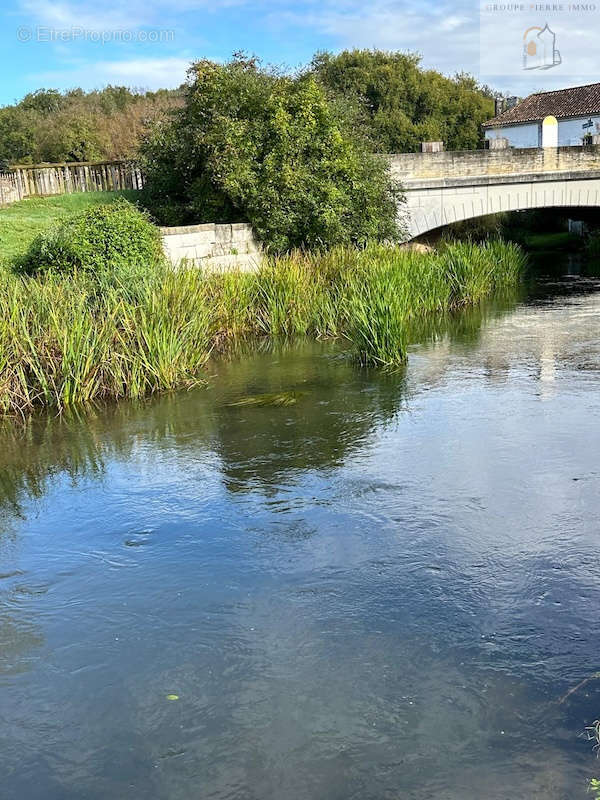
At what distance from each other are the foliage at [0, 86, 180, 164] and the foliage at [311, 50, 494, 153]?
10650 millimetres

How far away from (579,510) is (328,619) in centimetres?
260

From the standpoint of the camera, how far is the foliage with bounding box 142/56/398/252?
18016 millimetres

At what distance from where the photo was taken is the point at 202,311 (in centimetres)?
1243

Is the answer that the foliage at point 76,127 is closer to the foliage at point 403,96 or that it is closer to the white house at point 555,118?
the foliage at point 403,96

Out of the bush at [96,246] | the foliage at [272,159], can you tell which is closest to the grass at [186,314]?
the bush at [96,246]

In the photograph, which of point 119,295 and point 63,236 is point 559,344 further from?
point 63,236

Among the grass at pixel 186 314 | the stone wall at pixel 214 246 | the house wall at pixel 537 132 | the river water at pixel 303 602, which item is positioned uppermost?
the house wall at pixel 537 132

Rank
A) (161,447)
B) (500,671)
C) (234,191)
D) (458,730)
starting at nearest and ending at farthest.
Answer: (458,730)
(500,671)
(161,447)
(234,191)

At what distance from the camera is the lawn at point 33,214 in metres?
16.4

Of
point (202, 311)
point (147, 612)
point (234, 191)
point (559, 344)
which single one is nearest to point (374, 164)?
point (234, 191)

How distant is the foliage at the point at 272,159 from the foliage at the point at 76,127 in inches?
190

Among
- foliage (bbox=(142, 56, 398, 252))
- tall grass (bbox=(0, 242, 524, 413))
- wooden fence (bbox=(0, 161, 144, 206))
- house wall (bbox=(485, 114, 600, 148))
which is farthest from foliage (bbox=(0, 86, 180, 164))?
house wall (bbox=(485, 114, 600, 148))

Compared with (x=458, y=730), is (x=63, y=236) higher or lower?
higher

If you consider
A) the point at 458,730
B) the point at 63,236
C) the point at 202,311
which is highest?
the point at 63,236
